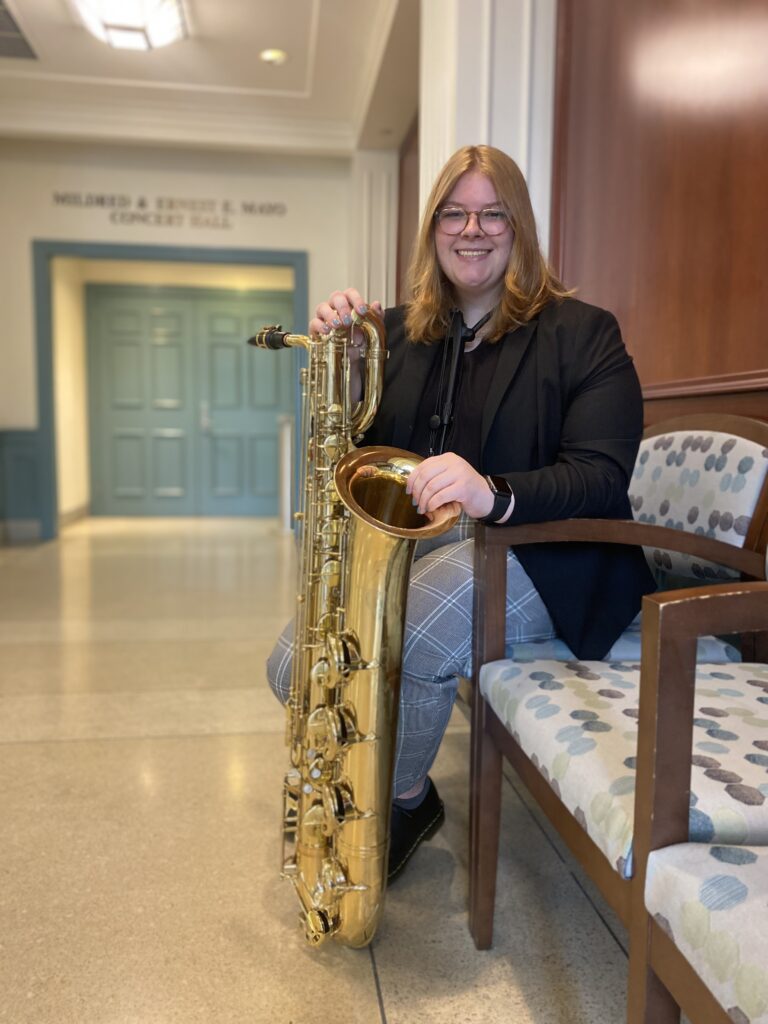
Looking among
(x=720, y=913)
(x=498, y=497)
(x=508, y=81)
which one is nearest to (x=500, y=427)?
(x=498, y=497)

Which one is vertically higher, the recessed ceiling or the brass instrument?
the recessed ceiling

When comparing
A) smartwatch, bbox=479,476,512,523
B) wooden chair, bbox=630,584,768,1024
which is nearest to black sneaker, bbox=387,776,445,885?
smartwatch, bbox=479,476,512,523

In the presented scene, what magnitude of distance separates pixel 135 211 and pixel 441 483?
6161 millimetres

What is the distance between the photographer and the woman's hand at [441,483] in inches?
44.5

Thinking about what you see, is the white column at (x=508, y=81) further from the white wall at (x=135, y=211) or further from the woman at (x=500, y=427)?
the white wall at (x=135, y=211)

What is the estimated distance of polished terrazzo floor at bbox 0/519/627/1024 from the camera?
1218 millimetres

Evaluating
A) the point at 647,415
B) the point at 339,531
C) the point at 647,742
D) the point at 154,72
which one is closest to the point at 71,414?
the point at 154,72

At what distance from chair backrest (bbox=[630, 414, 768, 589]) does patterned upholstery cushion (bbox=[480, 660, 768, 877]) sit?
34 cm

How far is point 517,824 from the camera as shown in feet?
5.96

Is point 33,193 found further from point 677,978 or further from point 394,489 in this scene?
point 677,978

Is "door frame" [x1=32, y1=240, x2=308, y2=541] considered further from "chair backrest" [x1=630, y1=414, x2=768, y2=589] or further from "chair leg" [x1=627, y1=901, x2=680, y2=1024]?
"chair leg" [x1=627, y1=901, x2=680, y2=1024]

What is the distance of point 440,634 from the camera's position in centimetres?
136

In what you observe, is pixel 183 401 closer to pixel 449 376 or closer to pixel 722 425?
pixel 449 376

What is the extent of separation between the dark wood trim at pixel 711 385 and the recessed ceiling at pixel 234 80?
2.84 m
